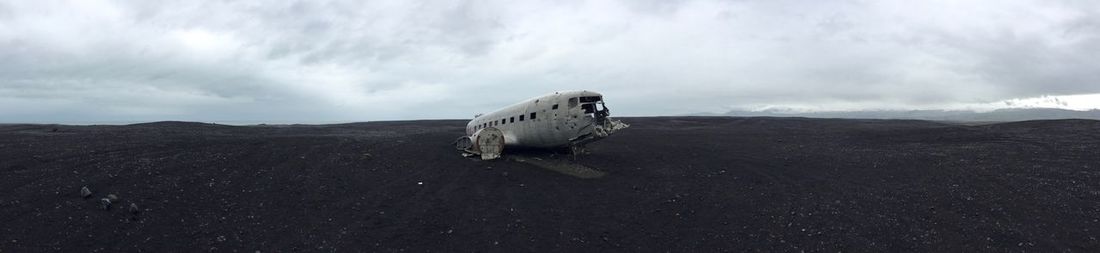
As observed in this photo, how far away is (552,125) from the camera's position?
25.6 metres

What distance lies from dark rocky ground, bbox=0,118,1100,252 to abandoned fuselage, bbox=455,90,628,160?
1502mm

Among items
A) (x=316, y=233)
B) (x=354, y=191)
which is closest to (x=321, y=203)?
(x=354, y=191)

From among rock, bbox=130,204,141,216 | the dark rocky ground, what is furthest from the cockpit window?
rock, bbox=130,204,141,216

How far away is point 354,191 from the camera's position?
1958 cm

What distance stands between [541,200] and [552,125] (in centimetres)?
746

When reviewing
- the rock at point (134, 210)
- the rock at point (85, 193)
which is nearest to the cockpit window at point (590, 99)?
the rock at point (134, 210)

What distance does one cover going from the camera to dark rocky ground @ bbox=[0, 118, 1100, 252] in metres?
14.2

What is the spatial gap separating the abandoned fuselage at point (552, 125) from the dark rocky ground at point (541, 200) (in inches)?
59.1

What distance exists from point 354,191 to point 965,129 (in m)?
39.9

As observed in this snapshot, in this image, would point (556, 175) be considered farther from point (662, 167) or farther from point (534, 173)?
point (662, 167)

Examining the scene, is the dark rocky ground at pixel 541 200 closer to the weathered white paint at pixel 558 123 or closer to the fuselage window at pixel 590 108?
the weathered white paint at pixel 558 123

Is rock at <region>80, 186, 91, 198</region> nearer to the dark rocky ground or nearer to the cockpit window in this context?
the dark rocky ground

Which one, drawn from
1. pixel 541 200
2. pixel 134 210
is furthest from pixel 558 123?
pixel 134 210

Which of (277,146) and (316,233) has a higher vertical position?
(277,146)
